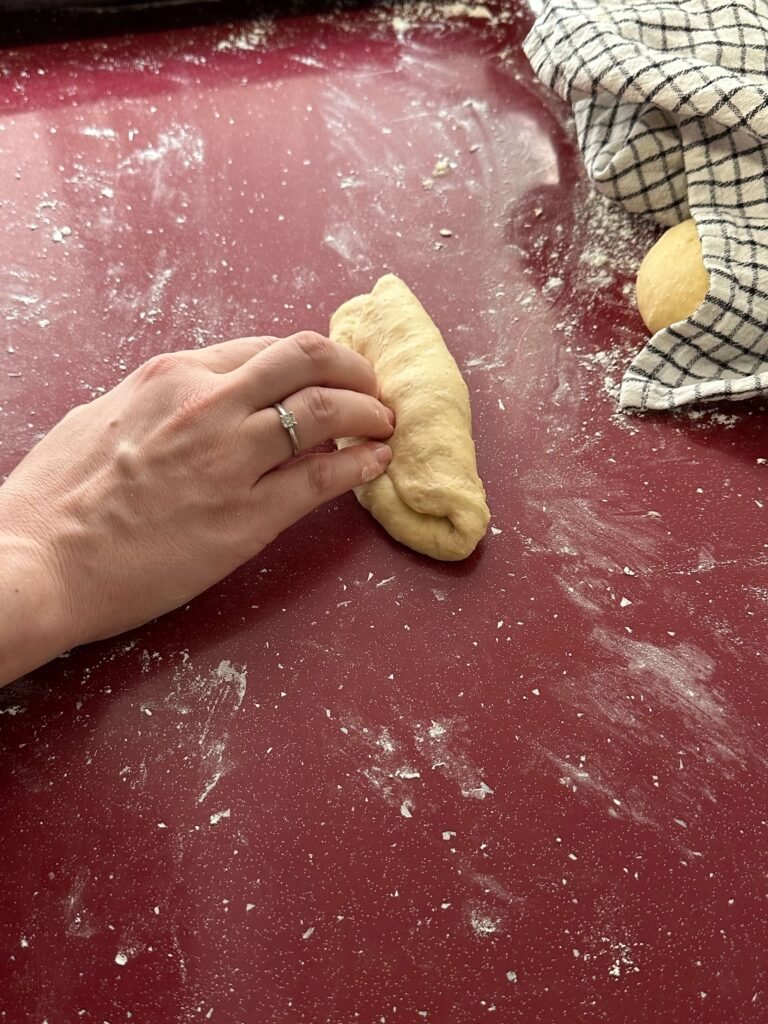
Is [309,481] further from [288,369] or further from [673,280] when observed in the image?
[673,280]

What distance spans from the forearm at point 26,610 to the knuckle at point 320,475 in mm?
339

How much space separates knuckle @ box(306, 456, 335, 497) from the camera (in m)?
1.04

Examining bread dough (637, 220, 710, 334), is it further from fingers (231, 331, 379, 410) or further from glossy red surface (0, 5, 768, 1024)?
fingers (231, 331, 379, 410)

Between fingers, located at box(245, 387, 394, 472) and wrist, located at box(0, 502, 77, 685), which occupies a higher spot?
fingers, located at box(245, 387, 394, 472)

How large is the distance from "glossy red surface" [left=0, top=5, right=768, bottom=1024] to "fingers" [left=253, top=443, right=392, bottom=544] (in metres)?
0.09

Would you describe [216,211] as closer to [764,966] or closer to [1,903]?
[1,903]

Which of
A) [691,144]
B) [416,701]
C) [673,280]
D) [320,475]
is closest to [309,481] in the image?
[320,475]

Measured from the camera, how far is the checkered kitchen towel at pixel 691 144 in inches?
46.4

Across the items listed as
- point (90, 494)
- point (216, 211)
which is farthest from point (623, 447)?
point (216, 211)

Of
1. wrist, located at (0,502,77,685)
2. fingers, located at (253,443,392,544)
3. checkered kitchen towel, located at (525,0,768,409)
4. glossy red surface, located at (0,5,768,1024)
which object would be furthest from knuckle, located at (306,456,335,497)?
checkered kitchen towel, located at (525,0,768,409)

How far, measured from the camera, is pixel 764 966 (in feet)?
2.73

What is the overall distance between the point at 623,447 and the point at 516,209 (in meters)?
0.60

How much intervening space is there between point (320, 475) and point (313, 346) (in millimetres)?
169

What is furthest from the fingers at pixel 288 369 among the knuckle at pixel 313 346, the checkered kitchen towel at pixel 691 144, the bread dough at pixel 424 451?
the checkered kitchen towel at pixel 691 144
